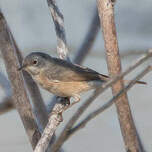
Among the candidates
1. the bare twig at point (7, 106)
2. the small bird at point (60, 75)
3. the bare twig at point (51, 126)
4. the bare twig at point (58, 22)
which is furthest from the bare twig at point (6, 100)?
the bare twig at point (58, 22)

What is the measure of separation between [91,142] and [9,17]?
1756 mm

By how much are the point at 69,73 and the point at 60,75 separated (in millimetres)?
104

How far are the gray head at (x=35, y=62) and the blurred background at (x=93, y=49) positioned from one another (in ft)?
2.25

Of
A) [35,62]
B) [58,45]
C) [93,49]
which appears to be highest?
[58,45]

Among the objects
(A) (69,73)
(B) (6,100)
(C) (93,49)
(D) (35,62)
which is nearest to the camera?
(B) (6,100)

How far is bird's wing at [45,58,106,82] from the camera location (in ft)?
11.9

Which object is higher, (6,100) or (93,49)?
(6,100)

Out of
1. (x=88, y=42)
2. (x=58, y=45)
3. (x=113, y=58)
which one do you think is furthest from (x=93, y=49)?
(x=113, y=58)

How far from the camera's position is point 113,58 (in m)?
2.85

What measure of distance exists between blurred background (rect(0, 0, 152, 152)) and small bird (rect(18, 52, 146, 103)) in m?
0.72

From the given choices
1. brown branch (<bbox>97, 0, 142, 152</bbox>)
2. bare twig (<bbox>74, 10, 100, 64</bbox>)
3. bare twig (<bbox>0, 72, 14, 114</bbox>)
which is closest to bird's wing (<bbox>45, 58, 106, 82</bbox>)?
bare twig (<bbox>74, 10, 100, 64</bbox>)

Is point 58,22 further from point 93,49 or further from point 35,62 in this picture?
point 93,49

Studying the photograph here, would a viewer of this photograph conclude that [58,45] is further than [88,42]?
No

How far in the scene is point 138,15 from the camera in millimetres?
5219
